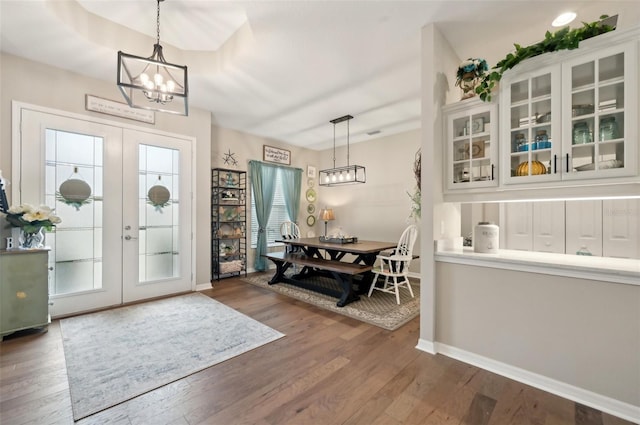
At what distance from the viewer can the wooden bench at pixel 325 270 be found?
141 inches

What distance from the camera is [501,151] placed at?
2.17m

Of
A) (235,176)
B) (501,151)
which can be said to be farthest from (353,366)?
(235,176)

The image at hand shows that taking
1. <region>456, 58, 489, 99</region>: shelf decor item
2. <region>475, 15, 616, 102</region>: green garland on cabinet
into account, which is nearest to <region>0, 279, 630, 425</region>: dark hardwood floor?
<region>475, 15, 616, 102</region>: green garland on cabinet

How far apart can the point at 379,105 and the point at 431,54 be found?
1.75 metres

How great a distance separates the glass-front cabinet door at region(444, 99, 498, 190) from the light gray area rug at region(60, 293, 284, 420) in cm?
234

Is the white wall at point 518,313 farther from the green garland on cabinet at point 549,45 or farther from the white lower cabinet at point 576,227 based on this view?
the white lower cabinet at point 576,227

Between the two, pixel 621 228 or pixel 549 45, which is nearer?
pixel 549 45

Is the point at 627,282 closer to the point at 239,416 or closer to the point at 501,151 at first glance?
the point at 501,151

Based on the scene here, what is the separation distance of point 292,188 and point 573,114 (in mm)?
5076

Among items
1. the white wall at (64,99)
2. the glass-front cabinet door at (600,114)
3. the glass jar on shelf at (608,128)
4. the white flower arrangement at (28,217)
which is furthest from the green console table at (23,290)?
the glass jar on shelf at (608,128)

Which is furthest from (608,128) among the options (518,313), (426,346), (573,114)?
(426,346)

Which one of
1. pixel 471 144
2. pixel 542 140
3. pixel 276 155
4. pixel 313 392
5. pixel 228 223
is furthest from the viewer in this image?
pixel 276 155

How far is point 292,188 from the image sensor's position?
633 centimetres

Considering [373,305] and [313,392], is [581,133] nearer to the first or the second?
[313,392]
